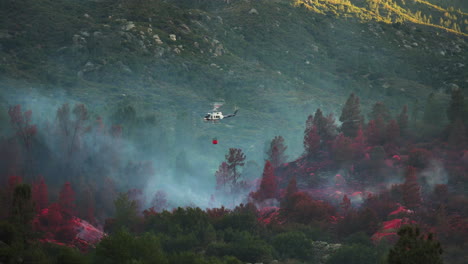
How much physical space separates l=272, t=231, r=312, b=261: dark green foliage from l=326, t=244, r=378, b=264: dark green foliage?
13.7 ft

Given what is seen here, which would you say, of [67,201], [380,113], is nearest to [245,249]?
[67,201]

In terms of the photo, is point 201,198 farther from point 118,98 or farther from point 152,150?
point 118,98

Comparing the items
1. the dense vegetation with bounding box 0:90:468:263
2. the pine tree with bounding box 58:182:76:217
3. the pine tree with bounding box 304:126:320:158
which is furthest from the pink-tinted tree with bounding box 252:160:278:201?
the pine tree with bounding box 58:182:76:217

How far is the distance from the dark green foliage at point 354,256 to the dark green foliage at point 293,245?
4176 millimetres

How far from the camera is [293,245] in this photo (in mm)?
69625

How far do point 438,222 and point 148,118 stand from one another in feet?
283

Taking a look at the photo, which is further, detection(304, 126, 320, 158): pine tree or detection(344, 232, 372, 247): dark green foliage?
detection(304, 126, 320, 158): pine tree

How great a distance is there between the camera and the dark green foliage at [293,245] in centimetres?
6794

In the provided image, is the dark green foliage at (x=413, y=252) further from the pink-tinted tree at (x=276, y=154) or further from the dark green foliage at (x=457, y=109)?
the pink-tinted tree at (x=276, y=154)

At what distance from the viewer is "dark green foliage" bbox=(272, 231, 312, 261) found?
67.9m

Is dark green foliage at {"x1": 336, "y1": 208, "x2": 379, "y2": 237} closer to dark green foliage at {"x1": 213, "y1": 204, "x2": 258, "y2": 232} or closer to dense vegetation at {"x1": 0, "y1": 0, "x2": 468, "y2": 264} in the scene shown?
dense vegetation at {"x1": 0, "y1": 0, "x2": 468, "y2": 264}

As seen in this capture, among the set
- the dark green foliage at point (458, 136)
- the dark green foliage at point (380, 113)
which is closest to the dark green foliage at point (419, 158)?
the dark green foliage at point (458, 136)

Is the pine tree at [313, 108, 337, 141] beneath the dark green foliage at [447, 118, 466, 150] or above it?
beneath

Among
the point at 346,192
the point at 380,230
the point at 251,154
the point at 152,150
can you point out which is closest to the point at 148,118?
the point at 152,150
